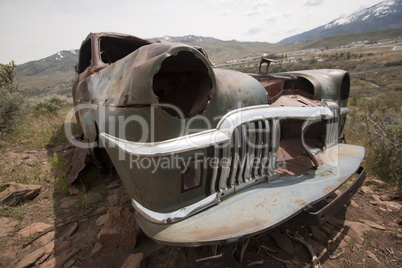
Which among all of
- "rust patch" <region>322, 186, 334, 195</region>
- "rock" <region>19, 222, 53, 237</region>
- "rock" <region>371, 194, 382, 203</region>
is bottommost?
"rock" <region>371, 194, 382, 203</region>

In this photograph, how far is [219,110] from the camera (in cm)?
182

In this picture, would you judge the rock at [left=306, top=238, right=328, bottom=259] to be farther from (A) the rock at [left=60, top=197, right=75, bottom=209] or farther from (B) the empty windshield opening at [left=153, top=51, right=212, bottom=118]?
(A) the rock at [left=60, top=197, right=75, bottom=209]

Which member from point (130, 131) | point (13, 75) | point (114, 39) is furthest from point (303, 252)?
point (13, 75)

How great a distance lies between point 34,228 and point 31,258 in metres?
0.46

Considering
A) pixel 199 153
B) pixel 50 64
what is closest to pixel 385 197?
pixel 199 153

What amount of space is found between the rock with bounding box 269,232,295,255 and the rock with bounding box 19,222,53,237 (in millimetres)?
2265

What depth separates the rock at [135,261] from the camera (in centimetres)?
172

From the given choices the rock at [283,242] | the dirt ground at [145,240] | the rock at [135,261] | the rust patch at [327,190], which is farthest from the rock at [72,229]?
the rust patch at [327,190]

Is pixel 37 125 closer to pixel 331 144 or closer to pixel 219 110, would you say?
pixel 219 110

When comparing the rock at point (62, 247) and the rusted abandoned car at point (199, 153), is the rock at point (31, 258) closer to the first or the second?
the rock at point (62, 247)

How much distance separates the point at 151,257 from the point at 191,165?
2.98ft

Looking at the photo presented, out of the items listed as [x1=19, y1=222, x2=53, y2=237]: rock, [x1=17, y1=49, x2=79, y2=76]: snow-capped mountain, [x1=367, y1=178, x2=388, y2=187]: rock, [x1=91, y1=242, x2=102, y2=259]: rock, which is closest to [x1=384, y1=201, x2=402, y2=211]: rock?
[x1=367, y1=178, x2=388, y2=187]: rock

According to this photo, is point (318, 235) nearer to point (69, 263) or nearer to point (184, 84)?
point (184, 84)

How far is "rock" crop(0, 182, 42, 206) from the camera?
8.83 feet
